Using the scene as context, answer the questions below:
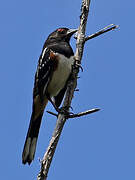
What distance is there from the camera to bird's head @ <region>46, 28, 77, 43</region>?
5492mm

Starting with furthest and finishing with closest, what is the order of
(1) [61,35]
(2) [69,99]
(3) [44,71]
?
(1) [61,35], (3) [44,71], (2) [69,99]

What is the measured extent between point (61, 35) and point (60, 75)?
2.91 ft

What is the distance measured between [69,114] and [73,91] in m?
0.41

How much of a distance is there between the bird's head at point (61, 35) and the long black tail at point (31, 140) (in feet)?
3.86

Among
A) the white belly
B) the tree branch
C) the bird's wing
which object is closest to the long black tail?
the bird's wing

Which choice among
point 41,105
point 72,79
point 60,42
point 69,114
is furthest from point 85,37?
point 41,105

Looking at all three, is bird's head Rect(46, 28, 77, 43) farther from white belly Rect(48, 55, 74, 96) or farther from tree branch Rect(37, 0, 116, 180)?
tree branch Rect(37, 0, 116, 180)

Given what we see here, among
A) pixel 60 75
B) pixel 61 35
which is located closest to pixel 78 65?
pixel 60 75

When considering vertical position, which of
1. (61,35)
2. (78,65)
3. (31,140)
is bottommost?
(31,140)

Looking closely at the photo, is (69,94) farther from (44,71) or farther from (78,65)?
(44,71)

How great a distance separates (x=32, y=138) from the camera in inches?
209

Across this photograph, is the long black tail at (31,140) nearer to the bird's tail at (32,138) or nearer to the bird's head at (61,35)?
the bird's tail at (32,138)

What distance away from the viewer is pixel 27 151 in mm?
4941

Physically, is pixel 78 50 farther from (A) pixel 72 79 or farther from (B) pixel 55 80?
(B) pixel 55 80
